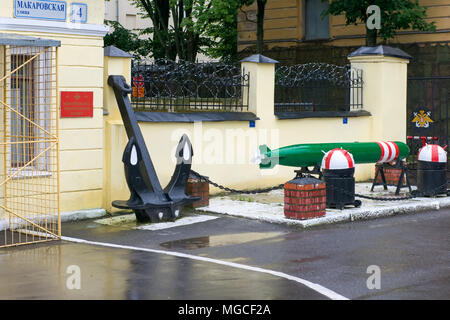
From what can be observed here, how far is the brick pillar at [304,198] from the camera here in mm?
11734

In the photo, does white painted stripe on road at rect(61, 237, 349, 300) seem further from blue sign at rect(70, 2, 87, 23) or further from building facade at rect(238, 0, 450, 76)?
building facade at rect(238, 0, 450, 76)

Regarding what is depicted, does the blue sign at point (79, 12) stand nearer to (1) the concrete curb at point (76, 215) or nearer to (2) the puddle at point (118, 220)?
(1) the concrete curb at point (76, 215)

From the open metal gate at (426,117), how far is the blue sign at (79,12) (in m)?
7.07

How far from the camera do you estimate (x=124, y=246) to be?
1034cm

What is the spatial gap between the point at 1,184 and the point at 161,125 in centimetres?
341

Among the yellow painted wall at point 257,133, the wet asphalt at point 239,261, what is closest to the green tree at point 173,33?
the yellow painted wall at point 257,133

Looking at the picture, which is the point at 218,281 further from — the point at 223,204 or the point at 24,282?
the point at 223,204

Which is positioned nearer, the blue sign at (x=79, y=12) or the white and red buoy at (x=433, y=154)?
the blue sign at (x=79, y=12)

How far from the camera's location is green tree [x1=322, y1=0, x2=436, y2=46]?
20.9 m

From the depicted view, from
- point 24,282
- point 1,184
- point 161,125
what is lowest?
point 24,282

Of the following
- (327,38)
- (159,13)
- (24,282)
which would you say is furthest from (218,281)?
(159,13)

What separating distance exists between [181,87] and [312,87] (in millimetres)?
3660

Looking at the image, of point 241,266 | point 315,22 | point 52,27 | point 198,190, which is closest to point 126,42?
point 315,22

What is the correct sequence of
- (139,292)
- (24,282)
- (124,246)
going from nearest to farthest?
(139,292)
(24,282)
(124,246)
